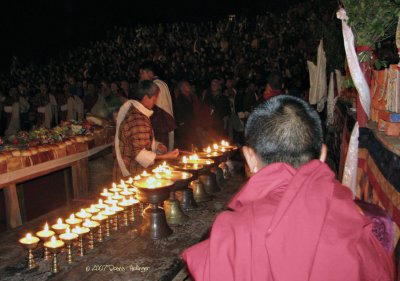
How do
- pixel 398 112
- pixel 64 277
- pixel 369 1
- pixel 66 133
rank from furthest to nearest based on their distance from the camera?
pixel 66 133
pixel 369 1
pixel 398 112
pixel 64 277

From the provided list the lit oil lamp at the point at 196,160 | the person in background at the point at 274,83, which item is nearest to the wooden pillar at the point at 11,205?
the lit oil lamp at the point at 196,160

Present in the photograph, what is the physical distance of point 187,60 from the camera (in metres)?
17.0

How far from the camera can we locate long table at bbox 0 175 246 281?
229 centimetres

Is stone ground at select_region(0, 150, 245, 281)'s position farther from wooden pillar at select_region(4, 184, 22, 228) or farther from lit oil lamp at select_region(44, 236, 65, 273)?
wooden pillar at select_region(4, 184, 22, 228)

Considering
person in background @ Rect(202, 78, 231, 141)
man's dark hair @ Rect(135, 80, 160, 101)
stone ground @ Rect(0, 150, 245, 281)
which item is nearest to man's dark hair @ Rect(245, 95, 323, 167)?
stone ground @ Rect(0, 150, 245, 281)

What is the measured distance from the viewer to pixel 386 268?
1.28 meters

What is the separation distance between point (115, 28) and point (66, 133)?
12.4 meters

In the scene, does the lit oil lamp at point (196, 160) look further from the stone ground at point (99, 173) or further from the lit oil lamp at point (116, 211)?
the stone ground at point (99, 173)

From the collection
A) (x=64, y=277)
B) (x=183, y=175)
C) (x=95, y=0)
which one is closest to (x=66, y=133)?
(x=183, y=175)

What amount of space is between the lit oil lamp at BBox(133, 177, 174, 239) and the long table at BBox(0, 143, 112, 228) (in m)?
2.45

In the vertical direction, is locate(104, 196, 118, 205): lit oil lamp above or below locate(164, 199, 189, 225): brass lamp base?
above

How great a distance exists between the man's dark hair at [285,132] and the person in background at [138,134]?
2.46m

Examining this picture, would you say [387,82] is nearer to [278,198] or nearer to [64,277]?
[278,198]

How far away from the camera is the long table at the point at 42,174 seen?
4664mm
